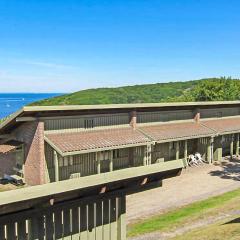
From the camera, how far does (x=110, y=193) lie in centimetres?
767

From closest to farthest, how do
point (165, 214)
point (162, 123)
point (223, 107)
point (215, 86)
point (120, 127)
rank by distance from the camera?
point (165, 214) → point (120, 127) → point (162, 123) → point (223, 107) → point (215, 86)

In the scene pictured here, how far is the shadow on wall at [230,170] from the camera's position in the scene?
2786 centimetres

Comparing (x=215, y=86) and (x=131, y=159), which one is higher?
(x=215, y=86)

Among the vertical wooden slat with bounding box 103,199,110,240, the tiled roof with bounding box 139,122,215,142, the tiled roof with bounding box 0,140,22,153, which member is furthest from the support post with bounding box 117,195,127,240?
the tiled roof with bounding box 139,122,215,142

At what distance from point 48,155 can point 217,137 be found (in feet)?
60.0

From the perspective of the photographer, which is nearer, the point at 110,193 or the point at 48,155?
the point at 110,193

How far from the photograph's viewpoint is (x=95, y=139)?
83.0ft

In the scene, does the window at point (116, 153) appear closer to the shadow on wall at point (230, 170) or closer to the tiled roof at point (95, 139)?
the tiled roof at point (95, 139)

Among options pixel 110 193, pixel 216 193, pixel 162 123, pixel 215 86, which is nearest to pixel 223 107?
pixel 162 123

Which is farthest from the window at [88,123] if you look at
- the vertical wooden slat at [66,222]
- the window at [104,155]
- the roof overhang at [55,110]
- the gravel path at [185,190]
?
the vertical wooden slat at [66,222]

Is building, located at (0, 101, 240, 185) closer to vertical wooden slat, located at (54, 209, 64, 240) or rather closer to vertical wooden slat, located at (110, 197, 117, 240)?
vertical wooden slat, located at (110, 197, 117, 240)

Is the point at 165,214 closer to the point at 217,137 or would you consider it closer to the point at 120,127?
the point at 120,127

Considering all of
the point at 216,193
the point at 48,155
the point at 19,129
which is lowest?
the point at 216,193

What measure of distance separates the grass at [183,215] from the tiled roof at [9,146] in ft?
36.6
